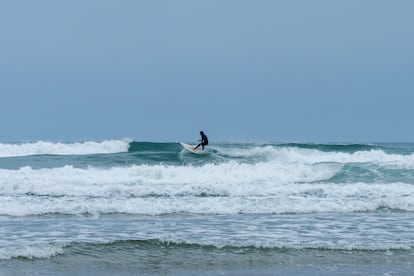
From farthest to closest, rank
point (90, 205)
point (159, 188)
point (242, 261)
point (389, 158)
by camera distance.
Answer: point (389, 158) → point (159, 188) → point (90, 205) → point (242, 261)

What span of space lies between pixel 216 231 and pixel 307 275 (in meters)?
3.46

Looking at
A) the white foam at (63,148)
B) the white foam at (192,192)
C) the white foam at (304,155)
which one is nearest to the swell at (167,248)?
the white foam at (192,192)

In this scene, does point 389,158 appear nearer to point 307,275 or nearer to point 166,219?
point 166,219

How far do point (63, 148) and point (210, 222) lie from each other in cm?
2403

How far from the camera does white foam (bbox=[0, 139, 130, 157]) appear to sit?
35188 mm

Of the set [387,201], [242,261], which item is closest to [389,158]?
[387,201]

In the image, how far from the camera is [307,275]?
27.1 ft

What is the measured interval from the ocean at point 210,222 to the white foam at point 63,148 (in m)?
12.8

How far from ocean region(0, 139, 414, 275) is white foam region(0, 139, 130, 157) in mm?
12794

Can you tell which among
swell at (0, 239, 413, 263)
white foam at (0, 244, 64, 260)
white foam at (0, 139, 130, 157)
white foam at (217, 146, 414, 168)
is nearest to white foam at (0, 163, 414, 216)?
swell at (0, 239, 413, 263)

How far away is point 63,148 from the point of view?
35.4 m

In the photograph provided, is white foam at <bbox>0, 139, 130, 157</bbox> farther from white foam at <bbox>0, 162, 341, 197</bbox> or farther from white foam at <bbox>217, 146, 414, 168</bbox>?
white foam at <bbox>0, 162, 341, 197</bbox>

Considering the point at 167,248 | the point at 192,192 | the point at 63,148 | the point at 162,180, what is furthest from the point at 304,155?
the point at 167,248

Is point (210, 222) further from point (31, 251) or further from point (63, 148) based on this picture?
point (63, 148)
